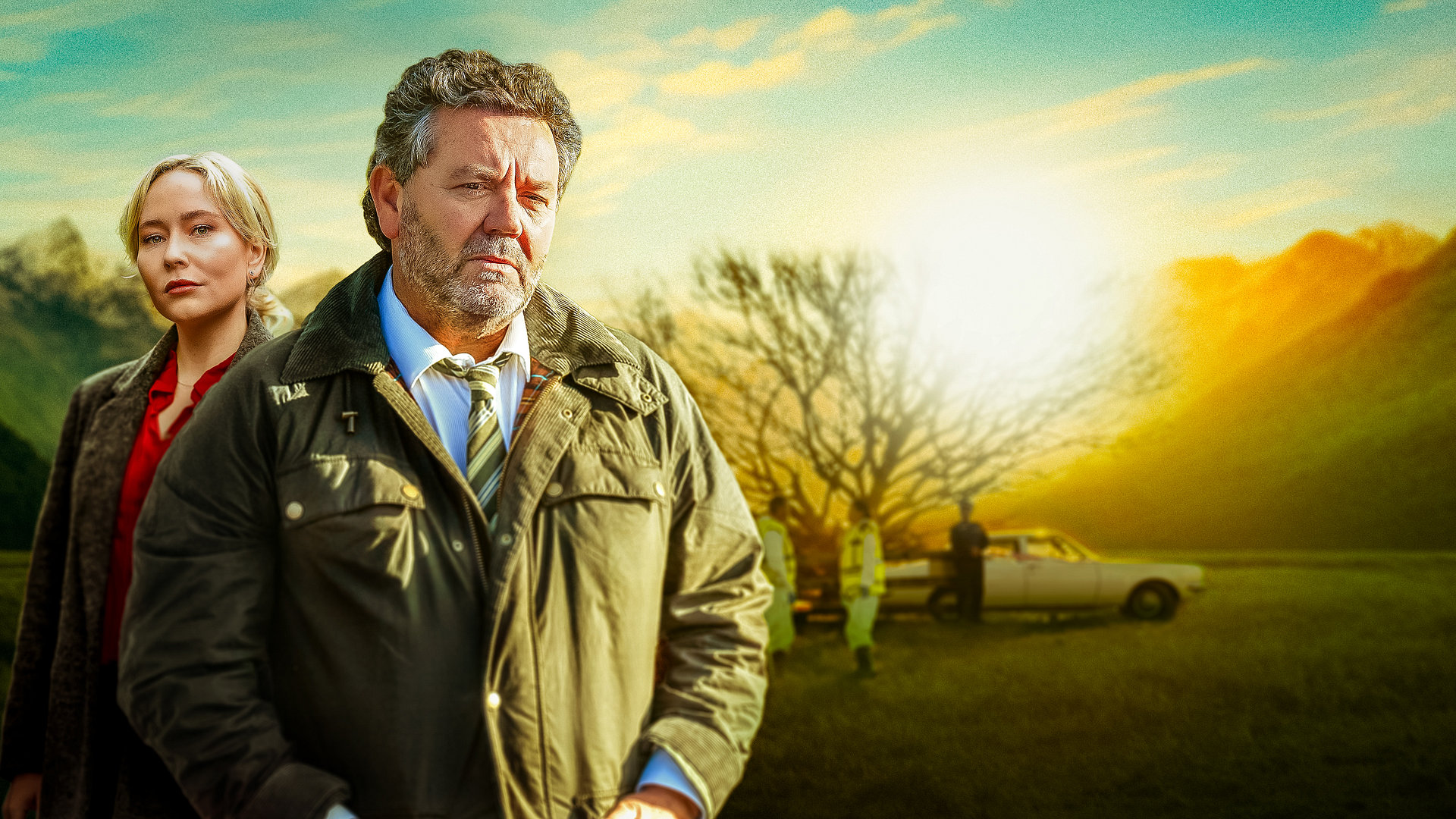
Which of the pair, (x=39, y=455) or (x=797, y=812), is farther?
(x=39, y=455)

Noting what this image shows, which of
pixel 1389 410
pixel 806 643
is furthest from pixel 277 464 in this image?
pixel 1389 410

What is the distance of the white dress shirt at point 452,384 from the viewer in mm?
1455

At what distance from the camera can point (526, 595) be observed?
138cm

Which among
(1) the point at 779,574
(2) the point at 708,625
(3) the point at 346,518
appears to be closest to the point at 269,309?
(3) the point at 346,518

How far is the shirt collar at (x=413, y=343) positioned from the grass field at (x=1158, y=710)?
5148mm

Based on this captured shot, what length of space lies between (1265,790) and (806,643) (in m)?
3.43

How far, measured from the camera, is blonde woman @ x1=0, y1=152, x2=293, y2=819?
176 cm

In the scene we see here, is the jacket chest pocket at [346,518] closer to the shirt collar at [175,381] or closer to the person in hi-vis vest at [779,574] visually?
the shirt collar at [175,381]

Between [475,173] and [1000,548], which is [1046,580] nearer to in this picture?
[1000,548]

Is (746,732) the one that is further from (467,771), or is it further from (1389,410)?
(1389,410)

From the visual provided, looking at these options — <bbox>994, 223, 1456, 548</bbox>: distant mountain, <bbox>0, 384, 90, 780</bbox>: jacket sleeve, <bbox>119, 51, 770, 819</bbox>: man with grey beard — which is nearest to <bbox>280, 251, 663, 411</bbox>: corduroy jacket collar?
<bbox>119, 51, 770, 819</bbox>: man with grey beard

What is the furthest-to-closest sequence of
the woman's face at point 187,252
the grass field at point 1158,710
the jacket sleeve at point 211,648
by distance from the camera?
the grass field at point 1158,710
the woman's face at point 187,252
the jacket sleeve at point 211,648

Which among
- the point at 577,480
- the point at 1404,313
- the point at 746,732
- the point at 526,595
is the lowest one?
the point at 746,732

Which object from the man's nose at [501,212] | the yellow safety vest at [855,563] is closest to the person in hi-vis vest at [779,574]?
the yellow safety vest at [855,563]
